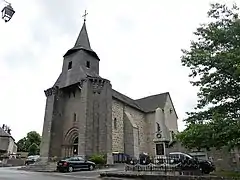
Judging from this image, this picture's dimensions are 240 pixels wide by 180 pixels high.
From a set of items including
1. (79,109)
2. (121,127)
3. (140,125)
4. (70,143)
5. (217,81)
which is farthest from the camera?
(140,125)

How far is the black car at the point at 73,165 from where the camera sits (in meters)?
23.3

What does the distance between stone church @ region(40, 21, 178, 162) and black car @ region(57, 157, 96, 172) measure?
14.9ft

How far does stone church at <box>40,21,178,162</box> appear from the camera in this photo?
3134cm

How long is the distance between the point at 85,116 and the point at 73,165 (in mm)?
8585

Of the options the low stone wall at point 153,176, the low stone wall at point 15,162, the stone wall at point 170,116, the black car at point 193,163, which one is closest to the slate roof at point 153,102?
the stone wall at point 170,116

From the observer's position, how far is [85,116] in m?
31.6

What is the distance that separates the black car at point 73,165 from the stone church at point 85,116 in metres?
4.54

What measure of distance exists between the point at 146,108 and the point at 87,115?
19499 millimetres

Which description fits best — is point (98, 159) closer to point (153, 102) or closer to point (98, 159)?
point (98, 159)

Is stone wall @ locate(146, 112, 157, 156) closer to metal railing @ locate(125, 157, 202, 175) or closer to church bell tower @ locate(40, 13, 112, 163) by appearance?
church bell tower @ locate(40, 13, 112, 163)

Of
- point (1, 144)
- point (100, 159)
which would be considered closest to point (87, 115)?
point (100, 159)

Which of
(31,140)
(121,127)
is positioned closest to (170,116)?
(121,127)

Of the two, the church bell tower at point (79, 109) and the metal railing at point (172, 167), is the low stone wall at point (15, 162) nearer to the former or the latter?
the church bell tower at point (79, 109)

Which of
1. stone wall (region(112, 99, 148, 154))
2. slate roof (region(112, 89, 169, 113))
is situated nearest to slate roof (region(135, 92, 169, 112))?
slate roof (region(112, 89, 169, 113))
